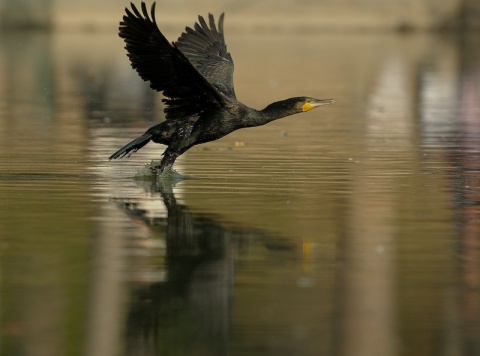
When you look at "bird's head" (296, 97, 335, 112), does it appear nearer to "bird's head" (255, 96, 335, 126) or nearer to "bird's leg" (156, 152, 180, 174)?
"bird's head" (255, 96, 335, 126)

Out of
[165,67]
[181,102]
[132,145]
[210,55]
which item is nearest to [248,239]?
[165,67]

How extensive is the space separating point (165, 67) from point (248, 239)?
13.0 ft

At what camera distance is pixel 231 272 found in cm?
891

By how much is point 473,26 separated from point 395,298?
172ft

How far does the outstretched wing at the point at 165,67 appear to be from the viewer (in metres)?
13.4

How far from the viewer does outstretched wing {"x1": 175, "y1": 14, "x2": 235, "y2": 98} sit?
15.5 metres

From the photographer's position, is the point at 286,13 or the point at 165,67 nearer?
the point at 165,67

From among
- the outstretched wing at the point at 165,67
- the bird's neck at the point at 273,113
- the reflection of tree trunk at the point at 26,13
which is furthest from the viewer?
the reflection of tree trunk at the point at 26,13

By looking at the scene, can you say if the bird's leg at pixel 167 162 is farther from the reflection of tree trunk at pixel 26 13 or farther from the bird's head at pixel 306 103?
the reflection of tree trunk at pixel 26 13

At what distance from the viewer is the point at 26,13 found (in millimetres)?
56000

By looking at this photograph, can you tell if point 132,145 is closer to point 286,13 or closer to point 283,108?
point 283,108

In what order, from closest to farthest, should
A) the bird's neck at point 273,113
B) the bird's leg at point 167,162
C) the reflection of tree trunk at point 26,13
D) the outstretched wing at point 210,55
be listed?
the bird's neck at point 273,113 < the bird's leg at point 167,162 < the outstretched wing at point 210,55 < the reflection of tree trunk at point 26,13

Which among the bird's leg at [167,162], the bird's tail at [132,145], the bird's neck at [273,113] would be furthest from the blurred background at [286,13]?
the bird's neck at [273,113]

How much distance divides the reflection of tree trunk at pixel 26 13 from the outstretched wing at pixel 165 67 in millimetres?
41396
